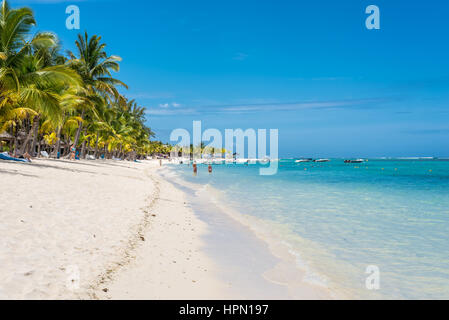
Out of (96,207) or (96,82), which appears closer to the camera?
(96,207)

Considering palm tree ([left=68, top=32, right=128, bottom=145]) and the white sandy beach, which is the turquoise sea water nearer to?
the white sandy beach

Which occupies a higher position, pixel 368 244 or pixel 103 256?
pixel 103 256

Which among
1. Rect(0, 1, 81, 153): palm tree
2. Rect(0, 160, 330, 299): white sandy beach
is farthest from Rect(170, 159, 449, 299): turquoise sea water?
Rect(0, 1, 81, 153): palm tree

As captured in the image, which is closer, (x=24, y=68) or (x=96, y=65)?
(x=24, y=68)

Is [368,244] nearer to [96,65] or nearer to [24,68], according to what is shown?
[24,68]

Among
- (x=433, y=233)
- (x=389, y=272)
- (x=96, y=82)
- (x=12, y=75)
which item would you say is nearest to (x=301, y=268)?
(x=389, y=272)

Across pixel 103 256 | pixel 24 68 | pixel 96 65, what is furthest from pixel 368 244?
pixel 96 65

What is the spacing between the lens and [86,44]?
27.0 meters

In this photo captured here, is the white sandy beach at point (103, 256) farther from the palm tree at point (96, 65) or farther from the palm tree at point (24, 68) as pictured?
the palm tree at point (96, 65)

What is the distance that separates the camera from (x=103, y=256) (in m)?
5.05

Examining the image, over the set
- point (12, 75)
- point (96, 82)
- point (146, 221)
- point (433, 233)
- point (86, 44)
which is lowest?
point (433, 233)

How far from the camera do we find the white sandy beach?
3912 millimetres
